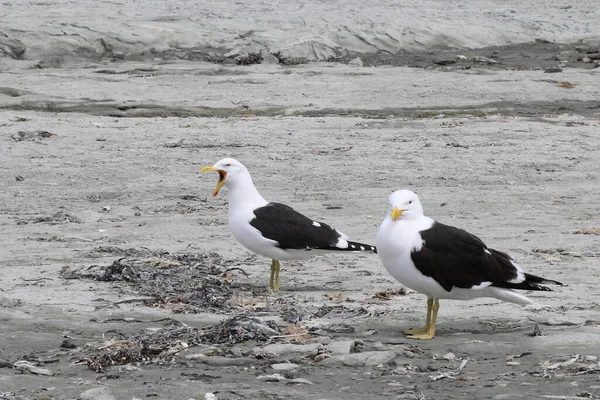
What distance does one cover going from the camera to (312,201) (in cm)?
1201

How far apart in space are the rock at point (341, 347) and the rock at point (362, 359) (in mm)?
64

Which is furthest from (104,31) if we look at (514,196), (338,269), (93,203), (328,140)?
(338,269)

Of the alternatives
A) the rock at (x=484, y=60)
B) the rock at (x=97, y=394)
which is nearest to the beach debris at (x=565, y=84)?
the rock at (x=484, y=60)

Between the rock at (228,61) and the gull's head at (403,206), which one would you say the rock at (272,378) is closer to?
the gull's head at (403,206)

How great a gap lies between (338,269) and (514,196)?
11.1 feet

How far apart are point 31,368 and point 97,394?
2.19 feet

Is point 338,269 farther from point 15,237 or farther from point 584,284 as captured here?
point 15,237

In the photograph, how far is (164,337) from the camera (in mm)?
7156

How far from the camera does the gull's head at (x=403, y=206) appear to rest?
23.7 ft

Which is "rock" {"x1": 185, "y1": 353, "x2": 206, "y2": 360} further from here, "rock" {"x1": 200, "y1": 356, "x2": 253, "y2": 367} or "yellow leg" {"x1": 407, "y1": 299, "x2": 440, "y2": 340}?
Answer: "yellow leg" {"x1": 407, "y1": 299, "x2": 440, "y2": 340}

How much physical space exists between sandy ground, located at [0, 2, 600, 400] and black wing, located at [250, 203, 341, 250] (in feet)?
1.11

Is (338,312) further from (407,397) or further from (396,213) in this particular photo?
(407,397)

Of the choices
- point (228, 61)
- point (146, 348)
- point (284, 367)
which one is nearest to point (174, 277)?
point (146, 348)

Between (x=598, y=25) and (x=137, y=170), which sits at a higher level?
(x=598, y=25)
